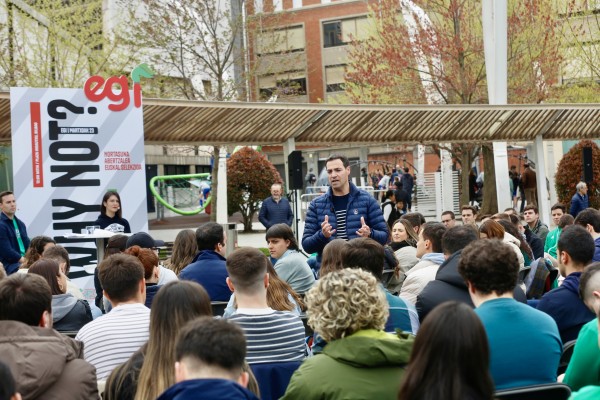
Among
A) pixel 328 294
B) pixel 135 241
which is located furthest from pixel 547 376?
pixel 135 241

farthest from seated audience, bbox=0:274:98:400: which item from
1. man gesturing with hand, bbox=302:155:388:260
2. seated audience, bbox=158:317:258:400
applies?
man gesturing with hand, bbox=302:155:388:260

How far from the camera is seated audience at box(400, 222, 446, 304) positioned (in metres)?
6.71

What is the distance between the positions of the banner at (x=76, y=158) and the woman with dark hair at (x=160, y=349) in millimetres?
7368

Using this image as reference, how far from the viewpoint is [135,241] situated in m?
8.53

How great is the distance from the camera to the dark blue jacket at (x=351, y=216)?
345 inches

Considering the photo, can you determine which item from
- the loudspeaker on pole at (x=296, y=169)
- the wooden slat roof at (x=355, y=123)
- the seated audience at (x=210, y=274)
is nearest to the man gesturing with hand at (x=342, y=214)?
the seated audience at (x=210, y=274)

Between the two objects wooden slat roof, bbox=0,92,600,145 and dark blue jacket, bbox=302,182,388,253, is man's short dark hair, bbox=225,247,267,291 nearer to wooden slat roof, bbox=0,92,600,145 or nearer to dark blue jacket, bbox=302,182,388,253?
dark blue jacket, bbox=302,182,388,253

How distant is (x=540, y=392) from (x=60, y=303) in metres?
3.81

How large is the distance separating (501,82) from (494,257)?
1828 cm

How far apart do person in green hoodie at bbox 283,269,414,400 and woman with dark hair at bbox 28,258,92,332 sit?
119 inches

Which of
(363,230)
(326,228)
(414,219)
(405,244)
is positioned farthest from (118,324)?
(414,219)

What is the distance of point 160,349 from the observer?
405 centimetres

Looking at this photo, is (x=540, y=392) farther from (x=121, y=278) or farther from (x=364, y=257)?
(x=121, y=278)

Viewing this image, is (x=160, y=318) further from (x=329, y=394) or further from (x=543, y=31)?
(x=543, y=31)
